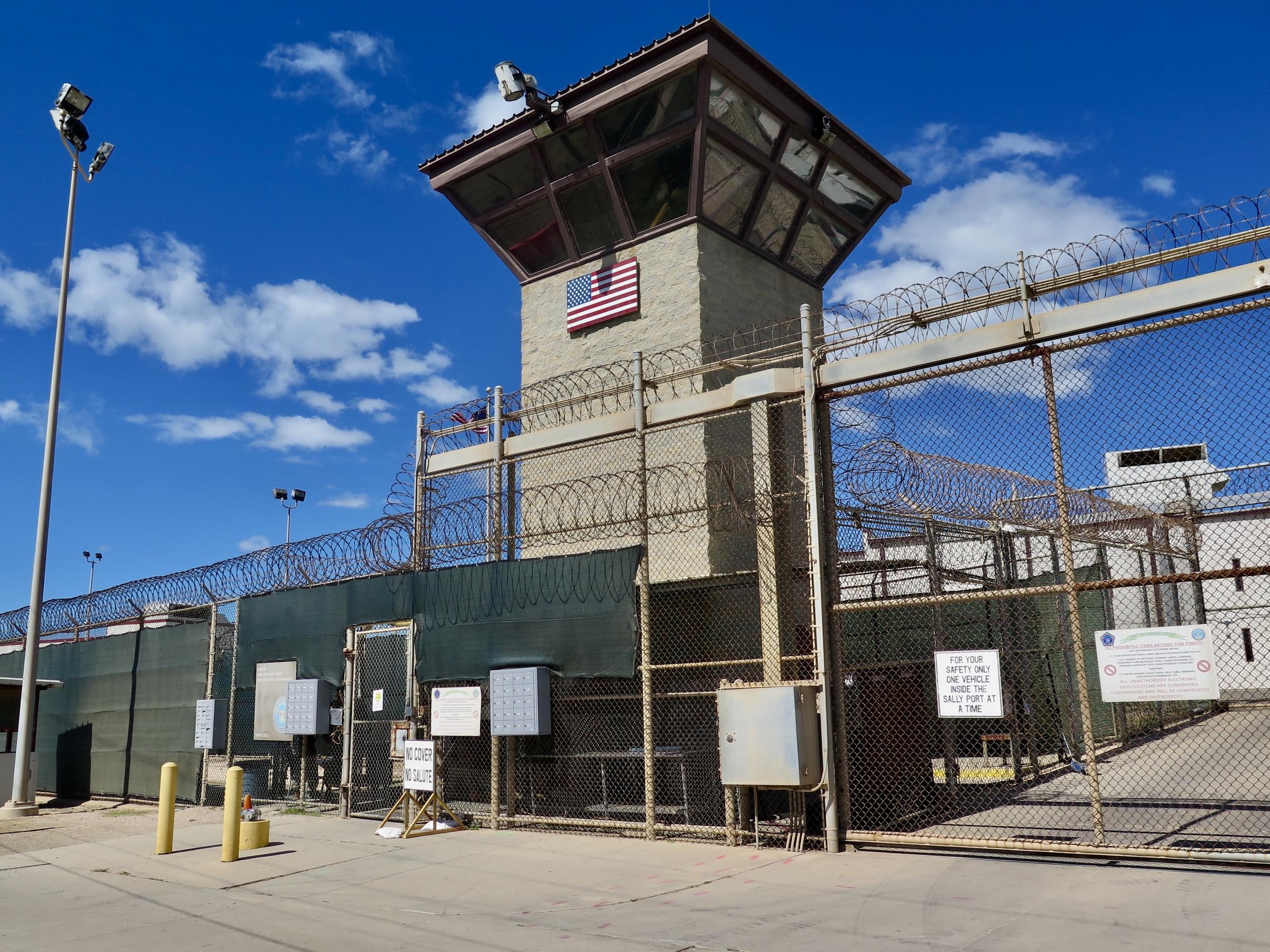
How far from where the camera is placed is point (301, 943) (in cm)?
652

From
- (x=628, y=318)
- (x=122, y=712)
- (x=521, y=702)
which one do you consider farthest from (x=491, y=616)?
(x=122, y=712)

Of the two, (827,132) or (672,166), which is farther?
(827,132)

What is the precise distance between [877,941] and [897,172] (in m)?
17.0

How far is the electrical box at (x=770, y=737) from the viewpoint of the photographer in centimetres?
844

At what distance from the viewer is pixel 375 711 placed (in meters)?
12.3

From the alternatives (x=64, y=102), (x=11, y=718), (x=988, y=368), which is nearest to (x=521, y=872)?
(x=988, y=368)

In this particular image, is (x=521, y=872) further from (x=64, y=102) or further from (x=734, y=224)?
(x=64, y=102)

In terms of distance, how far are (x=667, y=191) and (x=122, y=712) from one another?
12944mm

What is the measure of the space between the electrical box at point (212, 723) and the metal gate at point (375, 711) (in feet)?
9.09

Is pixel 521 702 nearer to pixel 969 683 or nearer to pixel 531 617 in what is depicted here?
pixel 531 617

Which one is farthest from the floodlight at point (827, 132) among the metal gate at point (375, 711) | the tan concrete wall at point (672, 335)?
the metal gate at point (375, 711)

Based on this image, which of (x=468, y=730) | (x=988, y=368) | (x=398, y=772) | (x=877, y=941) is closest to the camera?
(x=877, y=941)

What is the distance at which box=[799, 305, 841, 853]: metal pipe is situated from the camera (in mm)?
8555

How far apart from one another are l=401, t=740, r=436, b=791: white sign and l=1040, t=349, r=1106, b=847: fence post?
669cm
